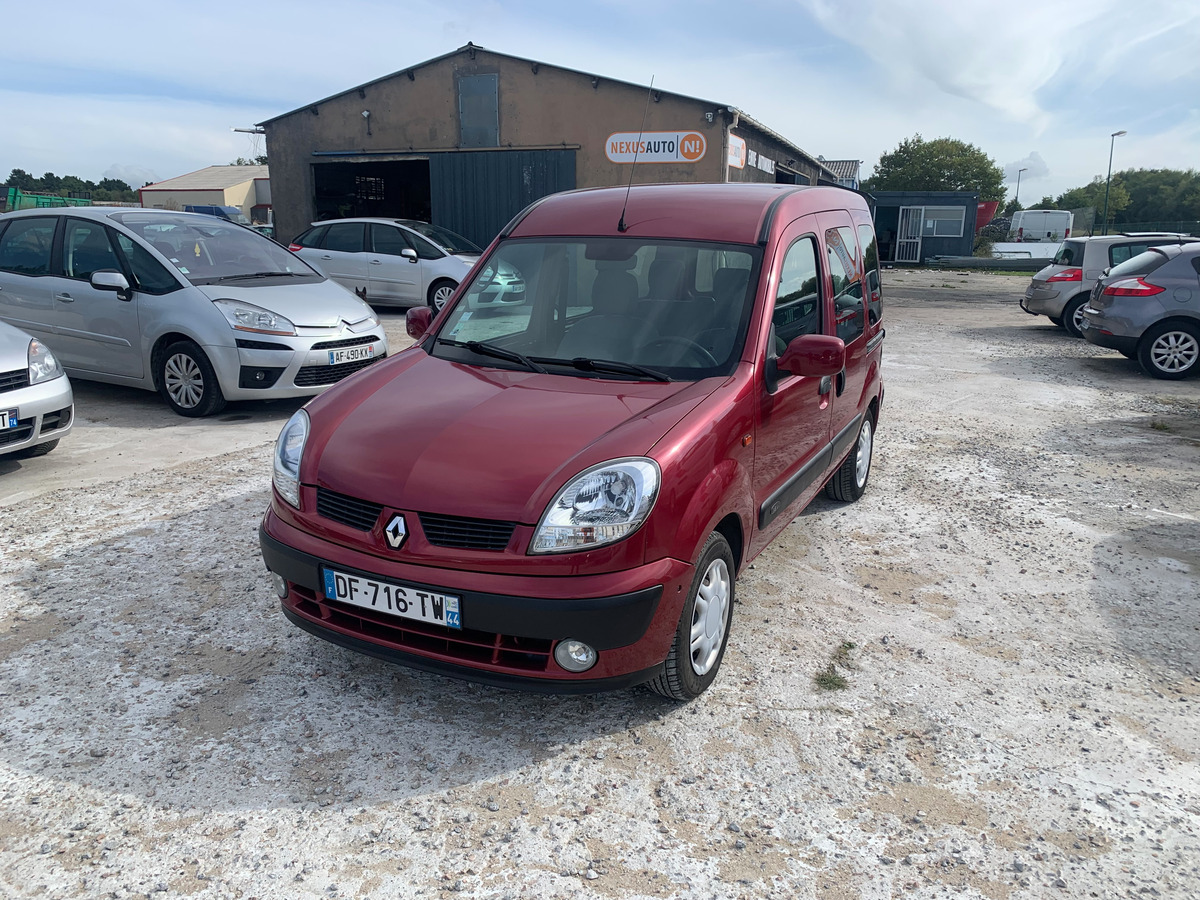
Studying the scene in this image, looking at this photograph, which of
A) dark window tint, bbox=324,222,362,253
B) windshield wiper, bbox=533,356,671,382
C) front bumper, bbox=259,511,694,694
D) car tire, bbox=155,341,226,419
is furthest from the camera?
dark window tint, bbox=324,222,362,253

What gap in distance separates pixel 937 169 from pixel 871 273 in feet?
269

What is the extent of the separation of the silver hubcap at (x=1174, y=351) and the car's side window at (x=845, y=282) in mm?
7475

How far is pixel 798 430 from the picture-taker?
12.9 feet

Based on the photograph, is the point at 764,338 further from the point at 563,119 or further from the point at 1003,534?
the point at 563,119

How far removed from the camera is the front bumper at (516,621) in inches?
106

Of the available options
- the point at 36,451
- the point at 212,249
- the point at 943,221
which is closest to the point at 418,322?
the point at 36,451

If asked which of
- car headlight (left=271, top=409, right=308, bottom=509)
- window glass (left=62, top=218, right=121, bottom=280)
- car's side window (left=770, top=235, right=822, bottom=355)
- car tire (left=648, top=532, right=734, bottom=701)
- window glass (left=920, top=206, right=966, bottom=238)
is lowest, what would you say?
car tire (left=648, top=532, right=734, bottom=701)

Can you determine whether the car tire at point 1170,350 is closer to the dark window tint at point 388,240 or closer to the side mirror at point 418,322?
the side mirror at point 418,322

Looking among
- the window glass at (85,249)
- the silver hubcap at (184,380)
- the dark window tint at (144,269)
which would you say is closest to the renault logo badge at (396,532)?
the silver hubcap at (184,380)

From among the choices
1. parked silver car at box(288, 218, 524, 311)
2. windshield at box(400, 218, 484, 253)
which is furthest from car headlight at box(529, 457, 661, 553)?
windshield at box(400, 218, 484, 253)

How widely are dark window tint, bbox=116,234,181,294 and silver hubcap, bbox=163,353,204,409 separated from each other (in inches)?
23.5

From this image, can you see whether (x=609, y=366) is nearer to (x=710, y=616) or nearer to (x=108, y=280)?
(x=710, y=616)

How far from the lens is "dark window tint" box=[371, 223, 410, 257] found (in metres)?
13.9

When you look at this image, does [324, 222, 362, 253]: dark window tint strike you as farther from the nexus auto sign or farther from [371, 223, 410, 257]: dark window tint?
the nexus auto sign
